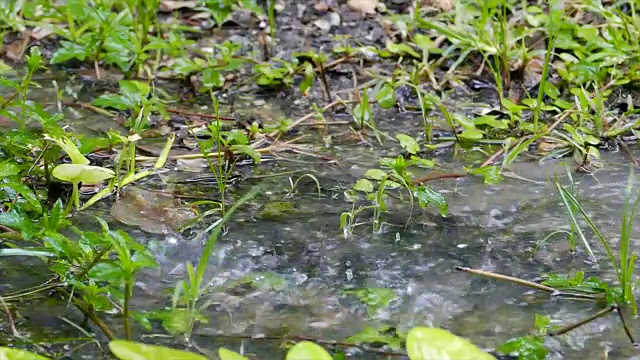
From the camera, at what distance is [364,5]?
3.21 m

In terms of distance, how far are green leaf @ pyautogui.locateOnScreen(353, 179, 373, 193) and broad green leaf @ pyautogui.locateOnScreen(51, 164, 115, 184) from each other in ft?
1.84

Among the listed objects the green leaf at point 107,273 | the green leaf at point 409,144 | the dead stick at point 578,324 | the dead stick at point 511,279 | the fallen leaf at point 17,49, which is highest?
the green leaf at point 107,273

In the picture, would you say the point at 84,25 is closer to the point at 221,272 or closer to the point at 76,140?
the point at 76,140

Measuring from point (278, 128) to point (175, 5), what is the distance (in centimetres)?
128

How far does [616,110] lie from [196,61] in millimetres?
1375

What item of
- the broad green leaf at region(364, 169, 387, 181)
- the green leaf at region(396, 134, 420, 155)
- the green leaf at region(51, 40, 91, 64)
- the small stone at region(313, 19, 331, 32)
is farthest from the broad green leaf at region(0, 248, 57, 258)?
the small stone at region(313, 19, 331, 32)

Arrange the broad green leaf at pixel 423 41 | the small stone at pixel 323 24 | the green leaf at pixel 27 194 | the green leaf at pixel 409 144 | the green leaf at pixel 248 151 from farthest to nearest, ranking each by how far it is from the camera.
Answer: the small stone at pixel 323 24
the broad green leaf at pixel 423 41
the green leaf at pixel 409 144
the green leaf at pixel 248 151
the green leaf at pixel 27 194

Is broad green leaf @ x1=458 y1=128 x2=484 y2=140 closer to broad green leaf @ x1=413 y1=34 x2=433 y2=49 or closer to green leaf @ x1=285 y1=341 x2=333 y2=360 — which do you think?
broad green leaf @ x1=413 y1=34 x2=433 y2=49

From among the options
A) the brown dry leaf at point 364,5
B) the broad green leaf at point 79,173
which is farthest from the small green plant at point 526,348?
the brown dry leaf at point 364,5

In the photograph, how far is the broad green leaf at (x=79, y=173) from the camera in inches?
63.9

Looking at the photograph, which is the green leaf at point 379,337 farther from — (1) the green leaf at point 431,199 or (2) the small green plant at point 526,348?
(1) the green leaf at point 431,199

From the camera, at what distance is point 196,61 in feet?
8.59

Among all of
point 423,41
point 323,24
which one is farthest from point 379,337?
point 323,24

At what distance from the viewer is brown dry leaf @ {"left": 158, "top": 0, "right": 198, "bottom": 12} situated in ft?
10.6
